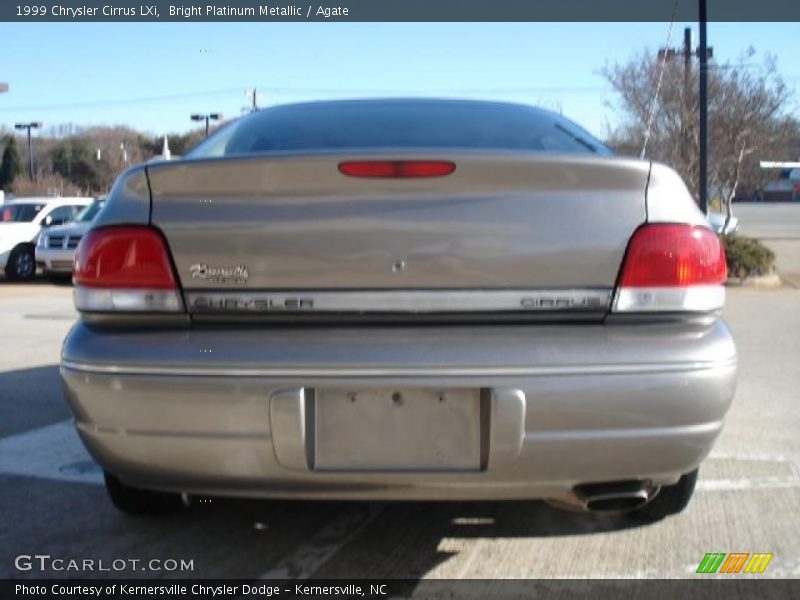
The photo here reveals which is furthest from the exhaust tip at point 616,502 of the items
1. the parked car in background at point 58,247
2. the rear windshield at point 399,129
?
the parked car in background at point 58,247

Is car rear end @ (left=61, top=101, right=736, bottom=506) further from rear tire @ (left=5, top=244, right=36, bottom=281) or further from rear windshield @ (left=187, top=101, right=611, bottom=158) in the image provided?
rear tire @ (left=5, top=244, right=36, bottom=281)

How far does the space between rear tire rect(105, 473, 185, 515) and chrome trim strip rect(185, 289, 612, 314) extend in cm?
100

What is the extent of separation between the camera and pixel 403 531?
10.2 ft

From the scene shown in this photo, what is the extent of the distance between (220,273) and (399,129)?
1115 millimetres

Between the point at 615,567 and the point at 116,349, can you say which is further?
the point at 615,567

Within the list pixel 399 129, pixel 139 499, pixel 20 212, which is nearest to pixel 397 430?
pixel 139 499

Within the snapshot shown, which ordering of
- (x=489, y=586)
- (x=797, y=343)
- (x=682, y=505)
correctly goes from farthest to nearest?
(x=797, y=343) < (x=682, y=505) < (x=489, y=586)

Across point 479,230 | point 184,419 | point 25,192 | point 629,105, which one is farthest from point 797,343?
point 25,192

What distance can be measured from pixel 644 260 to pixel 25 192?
164 ft

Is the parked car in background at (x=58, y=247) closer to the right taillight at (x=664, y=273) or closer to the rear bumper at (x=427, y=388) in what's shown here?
the rear bumper at (x=427, y=388)

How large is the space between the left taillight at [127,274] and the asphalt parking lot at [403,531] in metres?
0.95

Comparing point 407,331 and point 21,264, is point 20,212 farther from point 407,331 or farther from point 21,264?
point 407,331

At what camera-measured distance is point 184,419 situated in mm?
2395

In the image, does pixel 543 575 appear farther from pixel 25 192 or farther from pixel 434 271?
pixel 25 192
